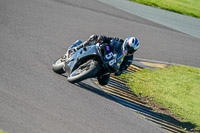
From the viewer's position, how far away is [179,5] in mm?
22297

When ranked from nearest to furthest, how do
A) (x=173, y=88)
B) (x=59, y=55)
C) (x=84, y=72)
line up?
(x=84, y=72), (x=59, y=55), (x=173, y=88)

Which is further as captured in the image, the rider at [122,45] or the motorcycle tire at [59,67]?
the motorcycle tire at [59,67]

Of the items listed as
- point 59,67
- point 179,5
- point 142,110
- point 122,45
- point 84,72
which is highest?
point 122,45

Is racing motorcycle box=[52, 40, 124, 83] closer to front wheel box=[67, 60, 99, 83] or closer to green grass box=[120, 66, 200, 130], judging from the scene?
front wheel box=[67, 60, 99, 83]

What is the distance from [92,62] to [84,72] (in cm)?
33

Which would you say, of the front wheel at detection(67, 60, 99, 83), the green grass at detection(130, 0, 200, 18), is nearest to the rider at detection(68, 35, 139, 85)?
the front wheel at detection(67, 60, 99, 83)

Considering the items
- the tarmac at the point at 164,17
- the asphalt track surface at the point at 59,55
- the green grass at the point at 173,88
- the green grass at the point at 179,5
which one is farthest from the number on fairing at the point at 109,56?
the green grass at the point at 179,5

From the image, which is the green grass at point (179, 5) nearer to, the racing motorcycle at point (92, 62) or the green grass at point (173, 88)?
the green grass at point (173, 88)

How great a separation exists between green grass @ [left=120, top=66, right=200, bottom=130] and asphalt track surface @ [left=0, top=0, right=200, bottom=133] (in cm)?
113

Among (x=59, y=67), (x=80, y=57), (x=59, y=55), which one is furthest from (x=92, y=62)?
(x=59, y=55)

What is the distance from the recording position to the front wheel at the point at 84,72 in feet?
29.5

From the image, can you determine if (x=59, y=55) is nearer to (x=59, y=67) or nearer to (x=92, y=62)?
(x=59, y=67)

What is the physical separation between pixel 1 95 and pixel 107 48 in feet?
8.63

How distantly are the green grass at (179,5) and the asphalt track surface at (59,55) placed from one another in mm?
3006
